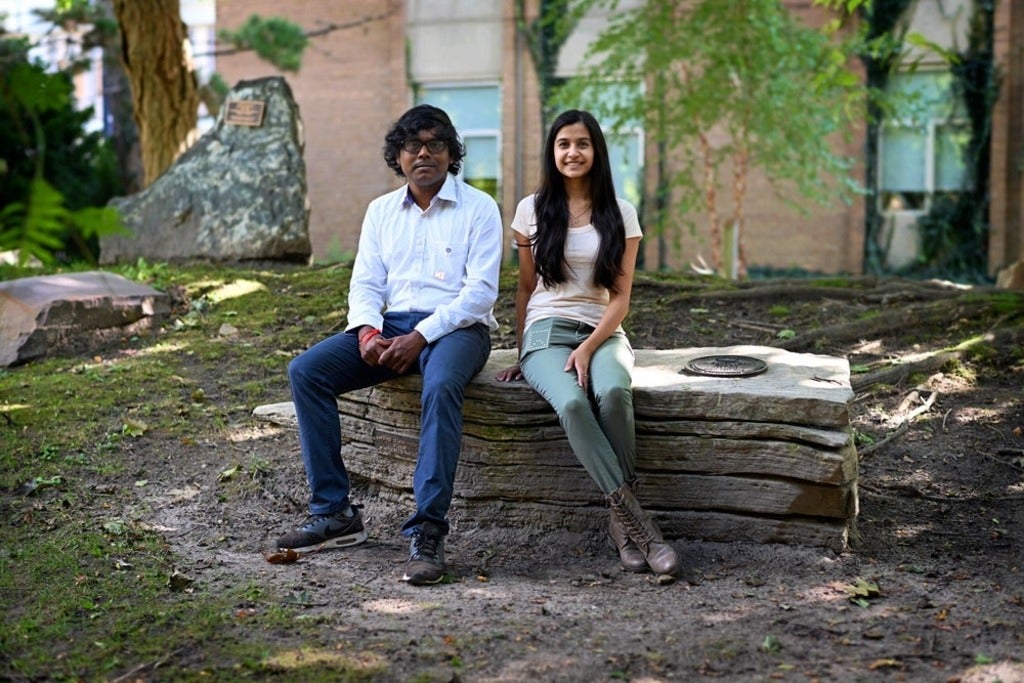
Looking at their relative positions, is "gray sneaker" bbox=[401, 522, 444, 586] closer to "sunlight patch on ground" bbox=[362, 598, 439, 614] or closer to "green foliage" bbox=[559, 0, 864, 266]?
"sunlight patch on ground" bbox=[362, 598, 439, 614]

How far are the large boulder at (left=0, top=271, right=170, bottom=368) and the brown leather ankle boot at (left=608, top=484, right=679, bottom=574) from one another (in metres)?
4.53

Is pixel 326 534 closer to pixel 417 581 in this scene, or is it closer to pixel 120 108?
pixel 417 581

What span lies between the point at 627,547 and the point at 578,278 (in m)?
1.19

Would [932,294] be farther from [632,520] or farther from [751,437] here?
[632,520]

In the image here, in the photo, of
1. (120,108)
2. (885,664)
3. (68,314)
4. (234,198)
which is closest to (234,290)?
(68,314)

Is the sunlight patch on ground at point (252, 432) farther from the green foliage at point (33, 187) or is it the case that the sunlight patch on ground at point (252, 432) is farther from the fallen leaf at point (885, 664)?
the green foliage at point (33, 187)

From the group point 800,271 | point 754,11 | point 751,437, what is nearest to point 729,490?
point 751,437

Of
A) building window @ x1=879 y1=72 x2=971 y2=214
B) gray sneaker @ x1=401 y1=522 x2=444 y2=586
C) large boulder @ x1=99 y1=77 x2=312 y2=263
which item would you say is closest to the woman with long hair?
gray sneaker @ x1=401 y1=522 x2=444 y2=586

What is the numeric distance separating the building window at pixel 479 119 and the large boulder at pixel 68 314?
1159 centimetres

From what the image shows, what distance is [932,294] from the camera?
795 cm

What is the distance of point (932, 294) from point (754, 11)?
571 cm

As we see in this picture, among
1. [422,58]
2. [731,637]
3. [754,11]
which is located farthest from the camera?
[422,58]

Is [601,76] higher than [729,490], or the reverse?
[601,76]

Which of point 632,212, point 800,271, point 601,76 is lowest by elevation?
point 800,271
